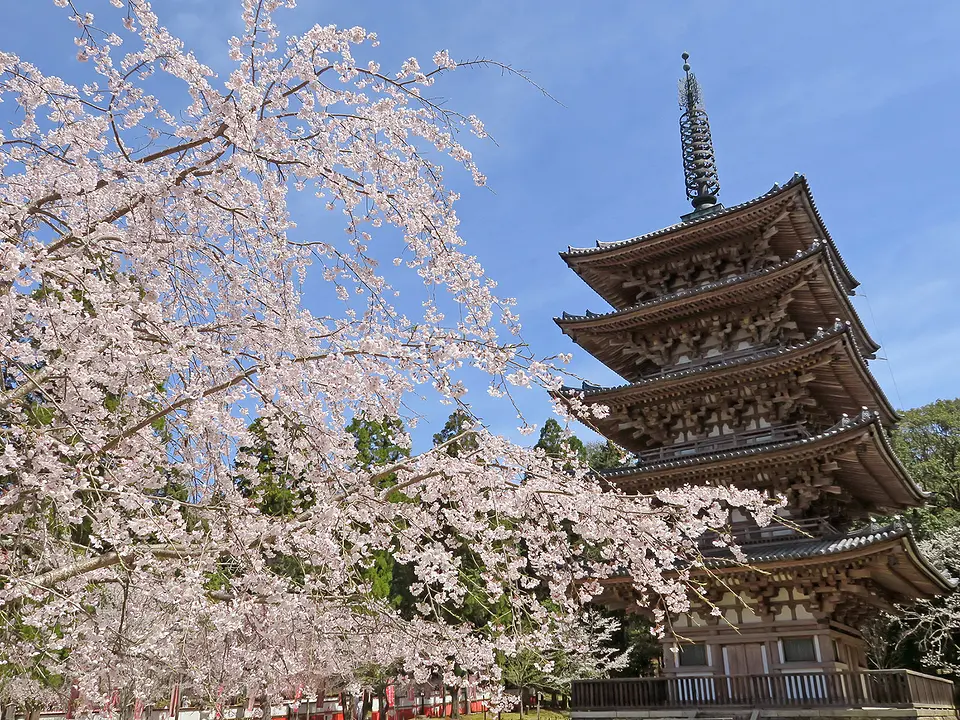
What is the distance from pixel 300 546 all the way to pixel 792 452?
8.79m

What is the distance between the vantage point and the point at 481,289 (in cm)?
501

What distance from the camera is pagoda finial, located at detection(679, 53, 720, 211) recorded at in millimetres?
16859

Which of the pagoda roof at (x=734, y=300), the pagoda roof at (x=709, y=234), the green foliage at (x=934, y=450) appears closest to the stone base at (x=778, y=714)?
the pagoda roof at (x=734, y=300)

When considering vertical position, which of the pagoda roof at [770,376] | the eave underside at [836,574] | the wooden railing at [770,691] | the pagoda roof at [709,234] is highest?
the pagoda roof at [709,234]

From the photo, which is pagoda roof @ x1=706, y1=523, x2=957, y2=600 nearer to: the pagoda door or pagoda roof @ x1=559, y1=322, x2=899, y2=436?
the pagoda door

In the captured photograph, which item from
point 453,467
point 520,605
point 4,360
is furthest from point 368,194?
point 520,605

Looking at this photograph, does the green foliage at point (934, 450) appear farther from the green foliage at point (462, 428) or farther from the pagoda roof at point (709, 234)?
the green foliage at point (462, 428)

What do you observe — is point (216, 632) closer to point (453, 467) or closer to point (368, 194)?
point (453, 467)

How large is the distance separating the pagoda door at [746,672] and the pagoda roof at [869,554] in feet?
4.89

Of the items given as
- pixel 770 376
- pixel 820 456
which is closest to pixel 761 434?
Answer: pixel 770 376

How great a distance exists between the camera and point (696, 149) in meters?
18.1

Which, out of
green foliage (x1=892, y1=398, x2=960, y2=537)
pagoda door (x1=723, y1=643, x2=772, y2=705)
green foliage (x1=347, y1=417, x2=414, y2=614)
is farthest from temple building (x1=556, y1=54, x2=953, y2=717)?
green foliage (x1=892, y1=398, x2=960, y2=537)

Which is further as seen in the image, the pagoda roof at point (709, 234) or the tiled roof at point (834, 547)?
the pagoda roof at point (709, 234)

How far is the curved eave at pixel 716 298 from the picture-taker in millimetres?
12461
